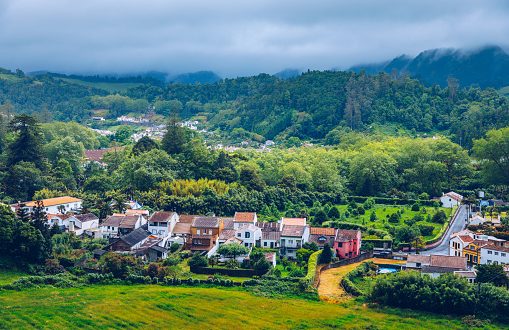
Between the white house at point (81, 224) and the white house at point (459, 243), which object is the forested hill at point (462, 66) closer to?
the white house at point (459, 243)

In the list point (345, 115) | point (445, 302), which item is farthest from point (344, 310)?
point (345, 115)

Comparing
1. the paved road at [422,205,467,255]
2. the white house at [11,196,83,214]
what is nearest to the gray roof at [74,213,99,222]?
the white house at [11,196,83,214]

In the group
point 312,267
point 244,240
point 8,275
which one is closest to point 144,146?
point 244,240

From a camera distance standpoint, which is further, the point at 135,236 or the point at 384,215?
the point at 384,215

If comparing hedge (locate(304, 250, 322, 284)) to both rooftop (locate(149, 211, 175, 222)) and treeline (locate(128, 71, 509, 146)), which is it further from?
treeline (locate(128, 71, 509, 146))

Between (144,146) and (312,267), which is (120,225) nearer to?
(312,267)

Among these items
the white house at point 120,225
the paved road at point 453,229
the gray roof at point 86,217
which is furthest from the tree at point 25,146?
the paved road at point 453,229

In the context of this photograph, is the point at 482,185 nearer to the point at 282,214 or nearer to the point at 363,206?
the point at 363,206
